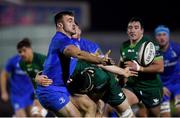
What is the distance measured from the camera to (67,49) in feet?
32.8

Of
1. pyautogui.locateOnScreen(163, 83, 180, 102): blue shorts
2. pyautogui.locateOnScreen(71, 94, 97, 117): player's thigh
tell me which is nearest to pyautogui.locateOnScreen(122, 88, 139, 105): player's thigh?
pyautogui.locateOnScreen(71, 94, 97, 117): player's thigh

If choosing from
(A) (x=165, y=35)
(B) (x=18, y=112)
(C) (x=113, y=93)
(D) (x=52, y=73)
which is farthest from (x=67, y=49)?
(B) (x=18, y=112)

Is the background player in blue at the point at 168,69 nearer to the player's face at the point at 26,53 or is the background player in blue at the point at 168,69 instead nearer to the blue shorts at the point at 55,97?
the player's face at the point at 26,53

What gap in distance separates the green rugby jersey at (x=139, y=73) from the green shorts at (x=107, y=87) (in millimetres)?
668

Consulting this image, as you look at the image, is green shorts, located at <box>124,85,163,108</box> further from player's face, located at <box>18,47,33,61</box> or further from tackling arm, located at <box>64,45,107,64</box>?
tackling arm, located at <box>64,45,107,64</box>

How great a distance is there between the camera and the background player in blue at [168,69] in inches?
529

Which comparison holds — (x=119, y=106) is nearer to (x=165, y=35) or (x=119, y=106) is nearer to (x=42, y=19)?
(x=165, y=35)

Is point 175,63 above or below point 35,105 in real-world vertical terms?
above

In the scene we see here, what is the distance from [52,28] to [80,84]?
39.6 feet

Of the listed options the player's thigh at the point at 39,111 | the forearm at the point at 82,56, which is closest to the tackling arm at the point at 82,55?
the forearm at the point at 82,56

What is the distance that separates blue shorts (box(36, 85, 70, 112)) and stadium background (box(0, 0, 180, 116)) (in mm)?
11277

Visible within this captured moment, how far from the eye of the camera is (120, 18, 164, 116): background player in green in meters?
11.9

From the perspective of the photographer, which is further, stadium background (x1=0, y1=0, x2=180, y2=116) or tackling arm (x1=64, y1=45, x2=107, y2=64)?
stadium background (x1=0, y1=0, x2=180, y2=116)

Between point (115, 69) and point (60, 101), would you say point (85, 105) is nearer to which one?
point (60, 101)
